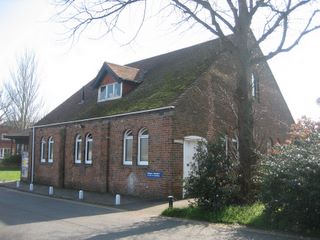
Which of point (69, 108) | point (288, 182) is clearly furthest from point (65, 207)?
point (69, 108)

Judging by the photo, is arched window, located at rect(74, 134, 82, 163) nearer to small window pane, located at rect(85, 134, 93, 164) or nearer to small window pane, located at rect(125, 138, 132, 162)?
small window pane, located at rect(85, 134, 93, 164)

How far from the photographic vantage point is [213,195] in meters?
14.0

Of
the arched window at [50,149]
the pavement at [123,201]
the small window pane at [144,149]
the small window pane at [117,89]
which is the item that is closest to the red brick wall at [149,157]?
the small window pane at [144,149]

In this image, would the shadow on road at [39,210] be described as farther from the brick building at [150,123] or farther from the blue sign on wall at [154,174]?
the brick building at [150,123]

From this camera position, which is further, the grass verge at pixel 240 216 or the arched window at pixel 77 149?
the arched window at pixel 77 149

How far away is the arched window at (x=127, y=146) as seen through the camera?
21.5 metres

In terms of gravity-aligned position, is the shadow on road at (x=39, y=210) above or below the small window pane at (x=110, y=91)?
below

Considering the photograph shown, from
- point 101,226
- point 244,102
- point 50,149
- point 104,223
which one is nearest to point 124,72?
point 50,149

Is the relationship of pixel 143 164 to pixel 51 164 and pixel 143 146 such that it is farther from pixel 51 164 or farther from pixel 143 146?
pixel 51 164

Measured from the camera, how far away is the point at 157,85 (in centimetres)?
2278

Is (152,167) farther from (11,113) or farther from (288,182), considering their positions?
(11,113)

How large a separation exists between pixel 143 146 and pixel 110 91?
6.32m

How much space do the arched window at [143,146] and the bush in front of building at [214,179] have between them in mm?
5718

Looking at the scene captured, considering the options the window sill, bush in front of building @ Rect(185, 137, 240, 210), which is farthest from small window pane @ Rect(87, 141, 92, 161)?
bush in front of building @ Rect(185, 137, 240, 210)
